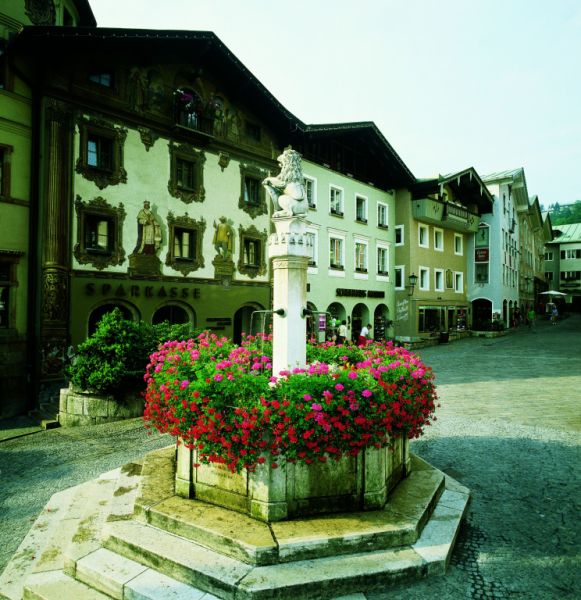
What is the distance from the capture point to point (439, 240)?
3500 cm

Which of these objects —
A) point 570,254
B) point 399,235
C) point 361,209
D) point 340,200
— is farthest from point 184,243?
point 570,254

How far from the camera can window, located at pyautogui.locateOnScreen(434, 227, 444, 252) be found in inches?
1362

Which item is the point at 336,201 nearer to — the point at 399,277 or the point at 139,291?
the point at 399,277

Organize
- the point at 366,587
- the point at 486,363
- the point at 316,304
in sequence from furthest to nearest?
the point at 316,304, the point at 486,363, the point at 366,587

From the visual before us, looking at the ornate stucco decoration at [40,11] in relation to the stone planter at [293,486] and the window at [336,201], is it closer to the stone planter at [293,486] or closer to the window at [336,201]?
the window at [336,201]

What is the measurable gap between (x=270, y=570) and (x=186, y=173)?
16.8m

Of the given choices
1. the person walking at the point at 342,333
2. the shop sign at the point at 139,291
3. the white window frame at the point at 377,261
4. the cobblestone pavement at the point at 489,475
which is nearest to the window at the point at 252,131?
the shop sign at the point at 139,291

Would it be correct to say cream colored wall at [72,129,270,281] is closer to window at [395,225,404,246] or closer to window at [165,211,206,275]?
window at [165,211,206,275]

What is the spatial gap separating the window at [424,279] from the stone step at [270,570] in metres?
29.6

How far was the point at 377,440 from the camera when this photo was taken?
4578 millimetres

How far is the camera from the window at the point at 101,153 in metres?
15.3

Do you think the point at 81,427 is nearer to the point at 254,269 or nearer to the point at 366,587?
the point at 366,587

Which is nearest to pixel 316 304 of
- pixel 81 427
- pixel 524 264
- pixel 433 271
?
pixel 433 271

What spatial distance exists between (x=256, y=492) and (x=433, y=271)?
31669 mm
